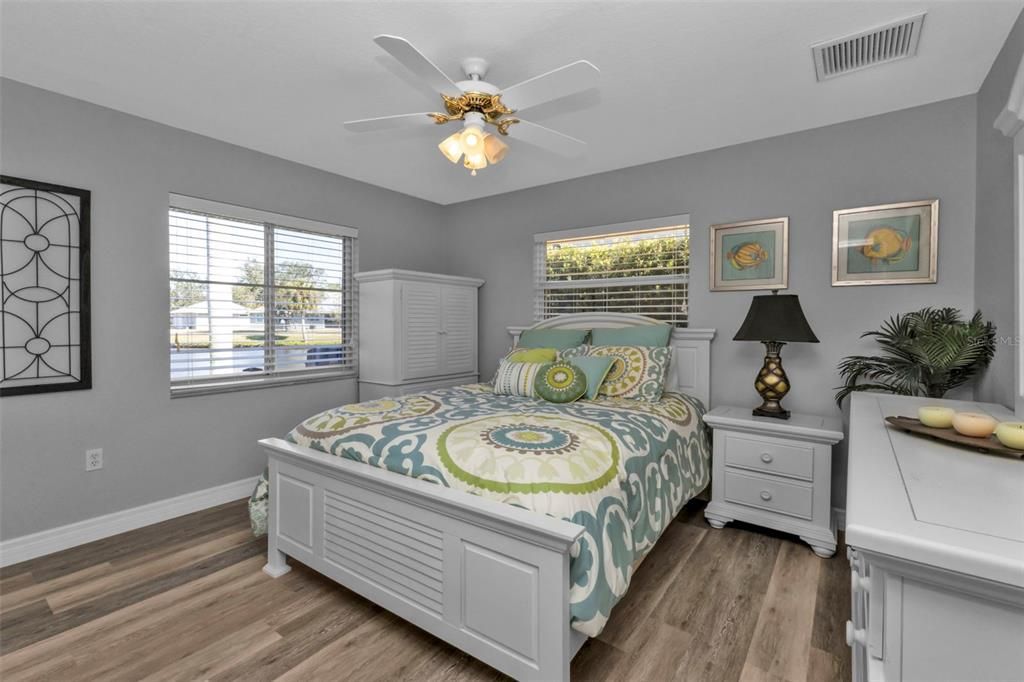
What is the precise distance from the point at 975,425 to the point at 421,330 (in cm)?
337

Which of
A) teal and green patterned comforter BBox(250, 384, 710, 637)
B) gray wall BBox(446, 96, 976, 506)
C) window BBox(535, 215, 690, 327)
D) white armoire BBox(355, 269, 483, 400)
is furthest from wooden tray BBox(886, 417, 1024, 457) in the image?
white armoire BBox(355, 269, 483, 400)

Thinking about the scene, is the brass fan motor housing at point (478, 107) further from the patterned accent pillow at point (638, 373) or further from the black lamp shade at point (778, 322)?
the black lamp shade at point (778, 322)

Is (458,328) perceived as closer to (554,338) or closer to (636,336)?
(554,338)

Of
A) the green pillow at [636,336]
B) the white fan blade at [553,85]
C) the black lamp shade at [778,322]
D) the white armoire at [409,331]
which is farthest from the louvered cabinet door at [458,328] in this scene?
the black lamp shade at [778,322]

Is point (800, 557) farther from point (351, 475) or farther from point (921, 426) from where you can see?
point (351, 475)

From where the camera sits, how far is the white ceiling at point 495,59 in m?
1.82

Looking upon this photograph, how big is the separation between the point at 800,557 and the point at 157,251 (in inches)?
159

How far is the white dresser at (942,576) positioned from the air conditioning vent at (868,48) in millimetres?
1955

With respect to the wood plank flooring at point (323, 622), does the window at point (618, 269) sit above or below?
above

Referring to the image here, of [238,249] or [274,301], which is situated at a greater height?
[238,249]

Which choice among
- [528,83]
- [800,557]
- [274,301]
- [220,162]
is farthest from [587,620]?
[220,162]

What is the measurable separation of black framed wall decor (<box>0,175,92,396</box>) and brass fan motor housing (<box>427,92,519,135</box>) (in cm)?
210

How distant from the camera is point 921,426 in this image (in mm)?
1251

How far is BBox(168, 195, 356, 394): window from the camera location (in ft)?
9.86
